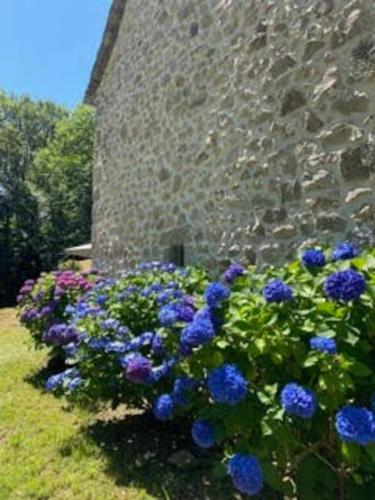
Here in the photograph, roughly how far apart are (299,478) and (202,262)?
14.3ft

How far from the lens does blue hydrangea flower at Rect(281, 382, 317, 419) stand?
2477 millimetres

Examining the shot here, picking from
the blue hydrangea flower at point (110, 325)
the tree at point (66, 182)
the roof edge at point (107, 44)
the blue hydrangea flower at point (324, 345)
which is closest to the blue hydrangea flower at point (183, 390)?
the blue hydrangea flower at point (324, 345)

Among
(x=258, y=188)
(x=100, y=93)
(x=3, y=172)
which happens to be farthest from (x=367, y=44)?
(x=3, y=172)

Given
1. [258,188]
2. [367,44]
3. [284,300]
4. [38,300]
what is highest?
[367,44]

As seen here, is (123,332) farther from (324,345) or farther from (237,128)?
(237,128)

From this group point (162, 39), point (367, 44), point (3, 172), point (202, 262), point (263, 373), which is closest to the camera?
point (263, 373)

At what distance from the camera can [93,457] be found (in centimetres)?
457

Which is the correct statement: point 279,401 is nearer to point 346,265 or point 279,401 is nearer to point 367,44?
point 346,265

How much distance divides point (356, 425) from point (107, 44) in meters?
9.65

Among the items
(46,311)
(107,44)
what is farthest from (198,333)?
(107,44)

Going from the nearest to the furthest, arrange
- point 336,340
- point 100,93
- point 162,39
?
point 336,340 → point 162,39 → point 100,93

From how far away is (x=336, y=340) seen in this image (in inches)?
106

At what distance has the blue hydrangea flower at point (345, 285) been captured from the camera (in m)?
2.64

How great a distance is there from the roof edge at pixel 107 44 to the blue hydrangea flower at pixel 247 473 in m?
9.24
